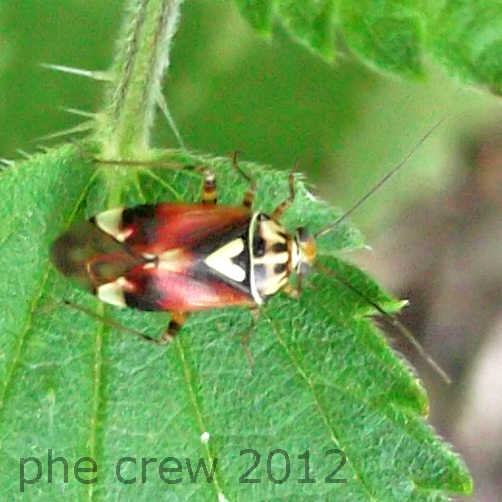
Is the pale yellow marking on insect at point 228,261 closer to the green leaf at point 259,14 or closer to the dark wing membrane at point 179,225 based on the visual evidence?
the dark wing membrane at point 179,225

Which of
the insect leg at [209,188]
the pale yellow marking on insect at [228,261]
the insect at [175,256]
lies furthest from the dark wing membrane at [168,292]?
the insect leg at [209,188]

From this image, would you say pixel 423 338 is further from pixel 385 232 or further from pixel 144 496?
pixel 144 496

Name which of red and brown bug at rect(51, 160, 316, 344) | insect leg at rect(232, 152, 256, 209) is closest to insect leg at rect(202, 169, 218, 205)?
red and brown bug at rect(51, 160, 316, 344)

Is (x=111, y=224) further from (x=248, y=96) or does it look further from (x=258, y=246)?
(x=248, y=96)

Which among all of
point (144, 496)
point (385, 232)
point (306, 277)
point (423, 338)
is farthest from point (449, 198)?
point (144, 496)

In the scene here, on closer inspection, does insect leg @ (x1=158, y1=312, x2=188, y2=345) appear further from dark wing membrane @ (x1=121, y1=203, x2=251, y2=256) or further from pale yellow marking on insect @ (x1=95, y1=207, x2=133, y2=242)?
pale yellow marking on insect @ (x1=95, y1=207, x2=133, y2=242)

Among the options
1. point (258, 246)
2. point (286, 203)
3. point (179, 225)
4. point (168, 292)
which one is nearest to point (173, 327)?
point (168, 292)
